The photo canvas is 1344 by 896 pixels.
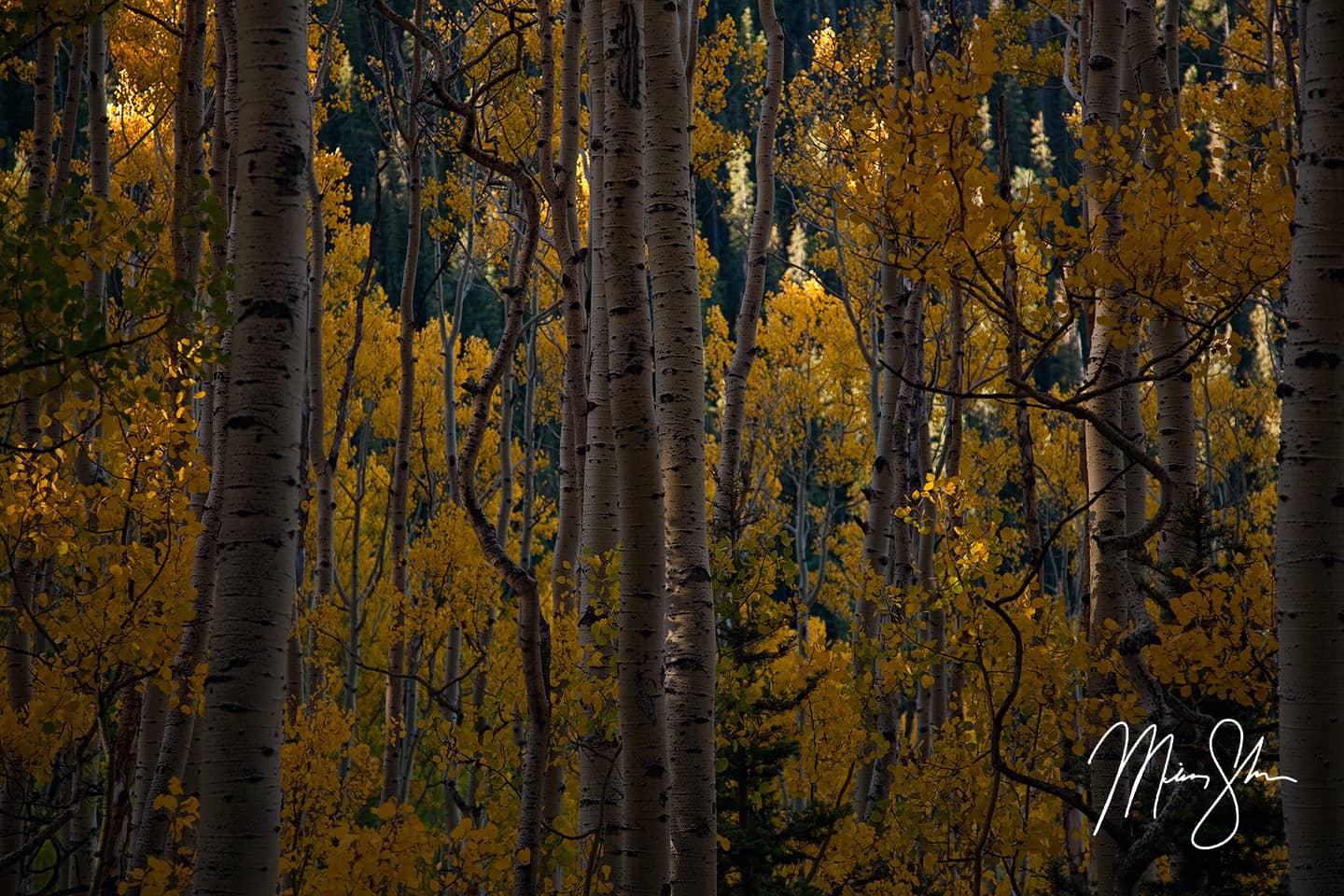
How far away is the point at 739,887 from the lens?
5918 mm

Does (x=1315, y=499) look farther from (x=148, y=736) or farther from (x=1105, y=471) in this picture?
(x=148, y=736)

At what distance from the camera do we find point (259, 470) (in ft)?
7.39

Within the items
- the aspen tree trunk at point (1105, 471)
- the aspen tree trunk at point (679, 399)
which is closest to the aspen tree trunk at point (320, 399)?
the aspen tree trunk at point (679, 399)

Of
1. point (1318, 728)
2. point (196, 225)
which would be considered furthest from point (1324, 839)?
point (196, 225)

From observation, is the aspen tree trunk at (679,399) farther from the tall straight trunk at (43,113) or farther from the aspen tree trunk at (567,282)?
the tall straight trunk at (43,113)

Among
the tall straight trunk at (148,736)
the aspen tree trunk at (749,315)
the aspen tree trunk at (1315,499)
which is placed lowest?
the tall straight trunk at (148,736)

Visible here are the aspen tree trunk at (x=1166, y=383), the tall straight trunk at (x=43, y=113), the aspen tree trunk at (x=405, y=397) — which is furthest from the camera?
the aspen tree trunk at (x=405, y=397)

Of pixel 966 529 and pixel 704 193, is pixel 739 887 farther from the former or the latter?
pixel 704 193

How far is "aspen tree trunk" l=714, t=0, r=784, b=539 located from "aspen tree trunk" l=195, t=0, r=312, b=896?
372 centimetres

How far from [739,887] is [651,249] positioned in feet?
13.5

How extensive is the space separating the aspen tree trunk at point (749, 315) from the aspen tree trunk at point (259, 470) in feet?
12.2

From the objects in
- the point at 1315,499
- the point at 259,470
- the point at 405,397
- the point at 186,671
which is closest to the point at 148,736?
the point at 186,671

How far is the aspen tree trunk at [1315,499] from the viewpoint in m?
2.42

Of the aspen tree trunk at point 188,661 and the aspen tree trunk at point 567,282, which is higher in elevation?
the aspen tree trunk at point 567,282
